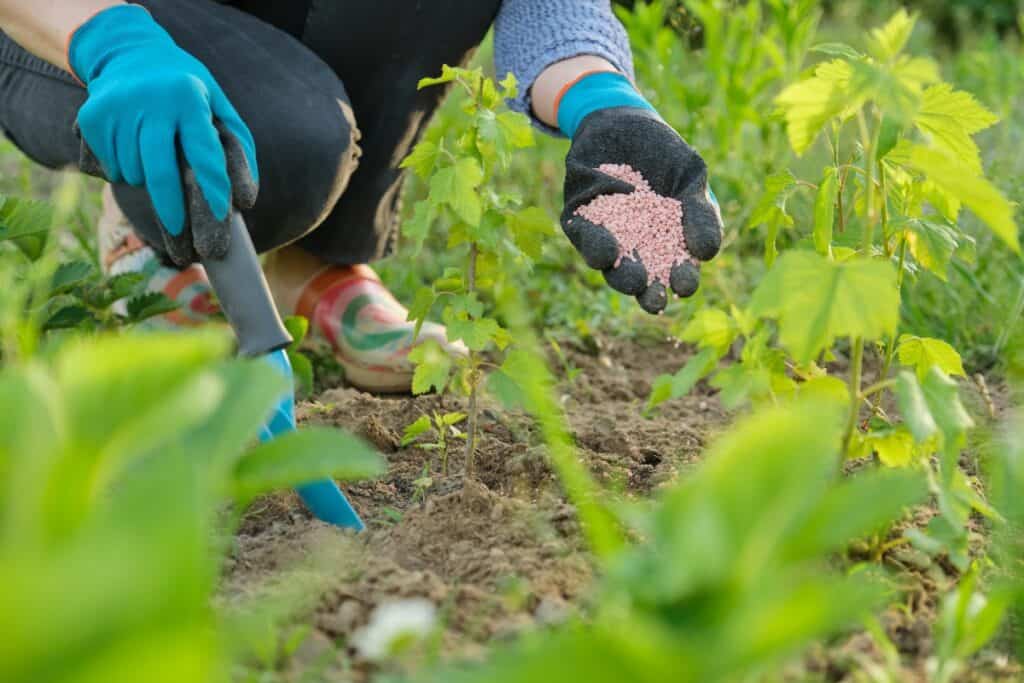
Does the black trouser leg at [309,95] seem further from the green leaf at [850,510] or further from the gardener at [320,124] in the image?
the green leaf at [850,510]

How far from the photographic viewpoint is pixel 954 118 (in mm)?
1065

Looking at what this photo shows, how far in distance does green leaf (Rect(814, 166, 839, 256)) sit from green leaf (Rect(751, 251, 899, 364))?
273 millimetres

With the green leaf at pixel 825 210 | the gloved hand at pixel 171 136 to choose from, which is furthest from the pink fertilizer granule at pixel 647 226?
the gloved hand at pixel 171 136

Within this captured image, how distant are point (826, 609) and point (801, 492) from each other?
65 mm

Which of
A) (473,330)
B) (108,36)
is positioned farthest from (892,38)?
(108,36)

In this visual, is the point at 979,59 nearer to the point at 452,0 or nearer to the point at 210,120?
the point at 452,0

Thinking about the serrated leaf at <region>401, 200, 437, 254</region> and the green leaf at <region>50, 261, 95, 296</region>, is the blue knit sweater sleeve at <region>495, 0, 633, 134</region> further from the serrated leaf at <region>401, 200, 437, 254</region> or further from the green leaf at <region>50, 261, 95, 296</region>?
the green leaf at <region>50, 261, 95, 296</region>

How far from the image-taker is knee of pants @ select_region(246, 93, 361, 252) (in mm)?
1787

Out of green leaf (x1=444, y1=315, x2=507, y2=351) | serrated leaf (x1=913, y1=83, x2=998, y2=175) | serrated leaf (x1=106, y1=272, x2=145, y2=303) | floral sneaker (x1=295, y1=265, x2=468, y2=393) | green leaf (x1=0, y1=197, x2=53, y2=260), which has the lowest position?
floral sneaker (x1=295, y1=265, x2=468, y2=393)

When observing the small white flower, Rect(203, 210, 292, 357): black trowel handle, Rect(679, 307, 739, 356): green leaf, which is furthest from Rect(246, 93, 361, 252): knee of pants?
the small white flower

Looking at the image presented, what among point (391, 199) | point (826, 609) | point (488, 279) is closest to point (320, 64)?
point (391, 199)

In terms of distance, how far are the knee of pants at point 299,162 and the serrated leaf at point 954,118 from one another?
1.04 metres

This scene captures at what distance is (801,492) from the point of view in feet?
1.94

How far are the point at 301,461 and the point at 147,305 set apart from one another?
3.12 ft
